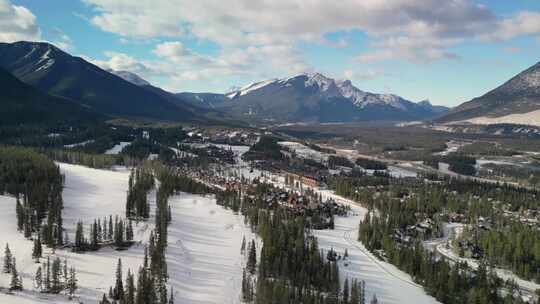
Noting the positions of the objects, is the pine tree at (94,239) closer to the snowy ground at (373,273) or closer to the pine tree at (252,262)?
the pine tree at (252,262)

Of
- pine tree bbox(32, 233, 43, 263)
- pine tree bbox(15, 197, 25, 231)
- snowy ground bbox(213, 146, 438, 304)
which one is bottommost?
snowy ground bbox(213, 146, 438, 304)

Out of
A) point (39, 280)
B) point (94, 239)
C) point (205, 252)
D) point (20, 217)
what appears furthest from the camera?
point (20, 217)

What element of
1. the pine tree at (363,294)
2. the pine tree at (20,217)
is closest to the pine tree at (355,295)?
the pine tree at (363,294)

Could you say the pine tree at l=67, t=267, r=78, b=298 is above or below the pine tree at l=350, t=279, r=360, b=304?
above

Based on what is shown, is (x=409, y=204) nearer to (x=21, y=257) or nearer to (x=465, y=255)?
(x=465, y=255)

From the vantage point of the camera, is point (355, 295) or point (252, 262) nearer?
point (355, 295)

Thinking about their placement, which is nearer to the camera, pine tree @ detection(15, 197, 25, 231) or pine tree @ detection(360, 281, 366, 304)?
pine tree @ detection(360, 281, 366, 304)

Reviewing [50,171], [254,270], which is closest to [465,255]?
[254,270]

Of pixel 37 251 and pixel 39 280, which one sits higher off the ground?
pixel 37 251

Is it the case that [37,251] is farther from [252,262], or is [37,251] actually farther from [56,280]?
[252,262]

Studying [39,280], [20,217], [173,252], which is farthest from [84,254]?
[20,217]

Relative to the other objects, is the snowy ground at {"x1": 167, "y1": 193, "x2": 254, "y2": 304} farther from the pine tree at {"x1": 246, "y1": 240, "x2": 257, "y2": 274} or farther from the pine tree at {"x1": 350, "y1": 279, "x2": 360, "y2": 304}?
the pine tree at {"x1": 350, "y1": 279, "x2": 360, "y2": 304}

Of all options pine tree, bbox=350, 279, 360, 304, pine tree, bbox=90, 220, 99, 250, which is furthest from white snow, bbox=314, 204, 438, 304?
pine tree, bbox=90, 220, 99, 250
